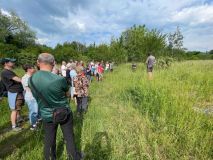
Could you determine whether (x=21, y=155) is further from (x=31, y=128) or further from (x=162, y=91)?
(x=162, y=91)

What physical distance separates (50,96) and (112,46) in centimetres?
3870

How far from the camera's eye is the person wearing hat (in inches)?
252

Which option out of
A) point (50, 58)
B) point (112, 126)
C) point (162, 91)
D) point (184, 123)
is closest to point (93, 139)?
point (112, 126)

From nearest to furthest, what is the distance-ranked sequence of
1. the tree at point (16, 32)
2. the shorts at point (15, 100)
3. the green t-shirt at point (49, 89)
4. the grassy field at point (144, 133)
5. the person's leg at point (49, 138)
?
the green t-shirt at point (49, 89), the person's leg at point (49, 138), the grassy field at point (144, 133), the shorts at point (15, 100), the tree at point (16, 32)

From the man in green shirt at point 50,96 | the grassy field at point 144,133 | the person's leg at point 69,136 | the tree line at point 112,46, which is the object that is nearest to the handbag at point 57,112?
the man in green shirt at point 50,96

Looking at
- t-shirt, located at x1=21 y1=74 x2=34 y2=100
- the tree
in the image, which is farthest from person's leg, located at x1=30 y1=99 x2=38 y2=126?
the tree

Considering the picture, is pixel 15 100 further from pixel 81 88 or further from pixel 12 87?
pixel 81 88

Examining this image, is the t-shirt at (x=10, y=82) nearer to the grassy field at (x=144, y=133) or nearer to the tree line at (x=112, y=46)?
the grassy field at (x=144, y=133)

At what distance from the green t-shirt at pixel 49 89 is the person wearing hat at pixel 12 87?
305 centimetres

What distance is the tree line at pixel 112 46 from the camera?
88.0 ft

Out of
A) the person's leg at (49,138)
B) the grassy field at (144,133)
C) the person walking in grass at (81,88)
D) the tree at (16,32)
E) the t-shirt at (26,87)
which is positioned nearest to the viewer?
the person's leg at (49,138)

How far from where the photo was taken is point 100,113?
7270 mm

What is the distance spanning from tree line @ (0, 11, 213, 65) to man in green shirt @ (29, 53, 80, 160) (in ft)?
76.1

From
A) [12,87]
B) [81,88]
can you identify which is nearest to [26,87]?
[12,87]
